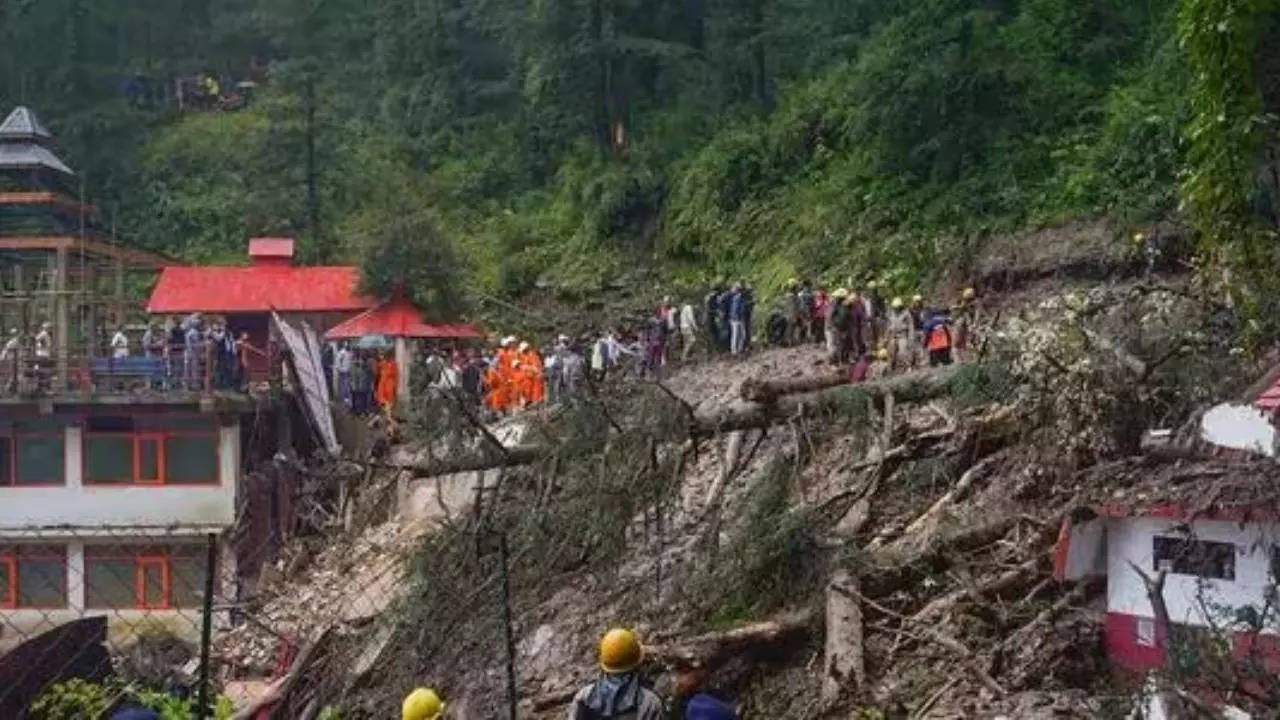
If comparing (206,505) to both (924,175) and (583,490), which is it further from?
(583,490)

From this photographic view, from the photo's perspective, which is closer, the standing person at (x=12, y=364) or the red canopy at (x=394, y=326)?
the standing person at (x=12, y=364)

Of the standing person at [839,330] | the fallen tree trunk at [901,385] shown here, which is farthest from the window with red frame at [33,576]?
the fallen tree trunk at [901,385]

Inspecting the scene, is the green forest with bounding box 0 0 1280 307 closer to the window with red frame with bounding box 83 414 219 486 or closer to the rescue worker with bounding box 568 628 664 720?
the window with red frame with bounding box 83 414 219 486

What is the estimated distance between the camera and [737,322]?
24.5 meters

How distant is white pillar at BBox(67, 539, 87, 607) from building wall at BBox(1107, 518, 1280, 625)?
67.9 ft

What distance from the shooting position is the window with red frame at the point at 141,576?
2638 centimetres

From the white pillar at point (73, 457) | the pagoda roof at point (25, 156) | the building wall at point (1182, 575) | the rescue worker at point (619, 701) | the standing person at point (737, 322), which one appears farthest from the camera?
the pagoda roof at point (25, 156)

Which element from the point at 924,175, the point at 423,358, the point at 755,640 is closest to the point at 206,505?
A: the point at 423,358

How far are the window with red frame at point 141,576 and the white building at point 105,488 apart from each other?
0.08 ft

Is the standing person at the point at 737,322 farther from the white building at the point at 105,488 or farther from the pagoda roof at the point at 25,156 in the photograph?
the pagoda roof at the point at 25,156

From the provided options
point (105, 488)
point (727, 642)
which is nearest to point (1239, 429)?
point (727, 642)

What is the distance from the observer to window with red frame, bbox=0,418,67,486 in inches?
1079

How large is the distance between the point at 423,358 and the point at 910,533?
61.7 ft

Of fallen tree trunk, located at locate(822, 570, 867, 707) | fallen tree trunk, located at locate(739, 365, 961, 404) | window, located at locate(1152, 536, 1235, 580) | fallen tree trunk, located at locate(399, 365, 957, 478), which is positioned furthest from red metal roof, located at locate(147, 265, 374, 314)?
window, located at locate(1152, 536, 1235, 580)
